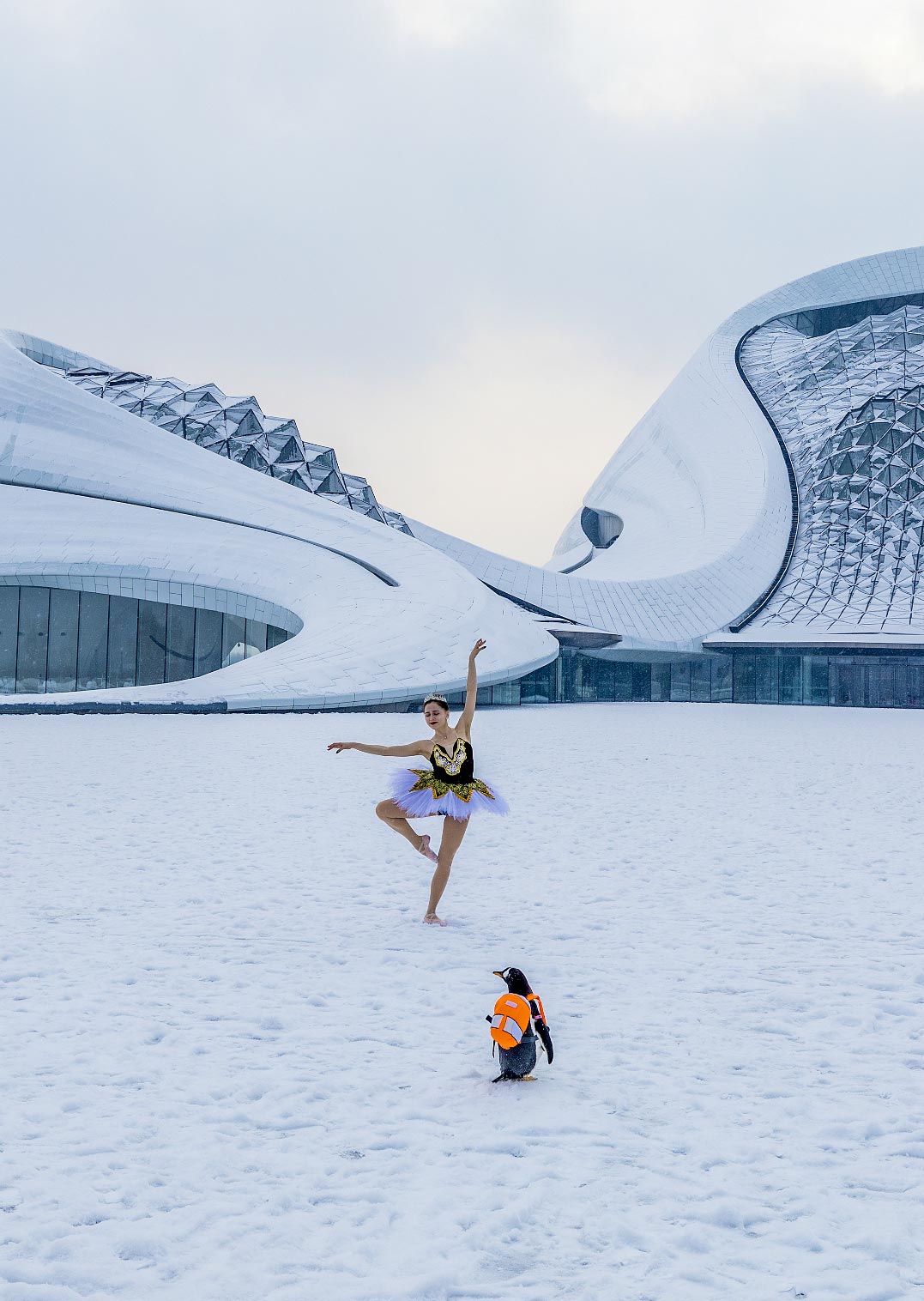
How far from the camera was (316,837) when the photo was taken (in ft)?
28.1

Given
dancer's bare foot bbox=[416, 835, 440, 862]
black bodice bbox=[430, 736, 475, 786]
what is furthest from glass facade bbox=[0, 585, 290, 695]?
black bodice bbox=[430, 736, 475, 786]

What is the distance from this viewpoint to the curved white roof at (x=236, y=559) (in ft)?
73.0

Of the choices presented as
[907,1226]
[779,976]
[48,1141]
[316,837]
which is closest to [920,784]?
[316,837]

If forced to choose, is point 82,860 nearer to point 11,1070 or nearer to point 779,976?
point 11,1070

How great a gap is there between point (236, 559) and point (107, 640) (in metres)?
3.63

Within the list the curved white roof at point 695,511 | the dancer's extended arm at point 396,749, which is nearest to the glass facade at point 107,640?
the curved white roof at point 695,511

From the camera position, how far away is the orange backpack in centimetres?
385

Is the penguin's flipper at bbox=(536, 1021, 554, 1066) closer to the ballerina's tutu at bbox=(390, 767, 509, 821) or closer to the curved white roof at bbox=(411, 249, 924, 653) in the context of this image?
the ballerina's tutu at bbox=(390, 767, 509, 821)

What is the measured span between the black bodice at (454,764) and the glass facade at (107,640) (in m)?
20.0

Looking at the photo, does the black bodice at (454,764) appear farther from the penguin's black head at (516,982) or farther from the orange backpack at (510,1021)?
the orange backpack at (510,1021)

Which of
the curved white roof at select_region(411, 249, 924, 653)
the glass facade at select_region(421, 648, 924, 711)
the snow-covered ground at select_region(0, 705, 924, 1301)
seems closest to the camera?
the snow-covered ground at select_region(0, 705, 924, 1301)

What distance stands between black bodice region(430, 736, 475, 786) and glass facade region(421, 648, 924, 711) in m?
30.3

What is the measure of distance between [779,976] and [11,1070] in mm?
3310

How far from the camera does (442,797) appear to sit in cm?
626
